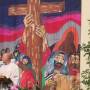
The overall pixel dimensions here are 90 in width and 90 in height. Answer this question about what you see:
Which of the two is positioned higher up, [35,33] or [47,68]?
[35,33]

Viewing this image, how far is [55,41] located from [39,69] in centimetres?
57

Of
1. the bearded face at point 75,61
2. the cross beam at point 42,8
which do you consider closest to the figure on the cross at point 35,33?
the cross beam at point 42,8

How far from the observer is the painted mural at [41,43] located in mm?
6062

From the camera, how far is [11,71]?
6469mm

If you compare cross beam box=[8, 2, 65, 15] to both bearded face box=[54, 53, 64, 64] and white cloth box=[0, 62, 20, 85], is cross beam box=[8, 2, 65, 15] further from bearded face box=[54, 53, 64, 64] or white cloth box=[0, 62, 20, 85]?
white cloth box=[0, 62, 20, 85]

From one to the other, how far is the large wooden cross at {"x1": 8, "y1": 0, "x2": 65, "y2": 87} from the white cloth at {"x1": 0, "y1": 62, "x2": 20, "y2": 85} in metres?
0.37

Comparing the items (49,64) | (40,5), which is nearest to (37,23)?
(40,5)

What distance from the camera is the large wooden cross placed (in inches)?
247

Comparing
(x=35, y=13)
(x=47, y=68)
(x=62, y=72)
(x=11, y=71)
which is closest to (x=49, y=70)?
(x=47, y=68)

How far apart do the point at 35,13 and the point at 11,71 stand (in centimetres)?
113

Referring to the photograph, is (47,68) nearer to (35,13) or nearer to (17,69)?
(17,69)

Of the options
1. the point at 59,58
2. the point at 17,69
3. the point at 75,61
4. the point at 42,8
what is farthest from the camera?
the point at 17,69

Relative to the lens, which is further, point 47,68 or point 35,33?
point 35,33

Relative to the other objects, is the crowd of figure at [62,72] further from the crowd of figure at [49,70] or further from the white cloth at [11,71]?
the white cloth at [11,71]
